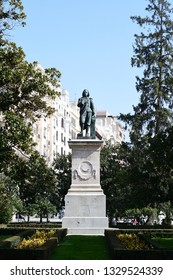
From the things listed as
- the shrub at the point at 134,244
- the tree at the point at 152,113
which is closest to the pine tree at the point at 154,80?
the tree at the point at 152,113

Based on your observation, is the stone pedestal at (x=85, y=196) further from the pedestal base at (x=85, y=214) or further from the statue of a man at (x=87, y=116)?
the statue of a man at (x=87, y=116)

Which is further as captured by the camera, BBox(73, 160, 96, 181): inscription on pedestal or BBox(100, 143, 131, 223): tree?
BBox(100, 143, 131, 223): tree

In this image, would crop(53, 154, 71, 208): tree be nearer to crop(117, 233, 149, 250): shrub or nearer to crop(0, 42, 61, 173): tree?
crop(0, 42, 61, 173): tree

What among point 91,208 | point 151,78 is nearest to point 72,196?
point 91,208

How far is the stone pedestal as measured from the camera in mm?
28906

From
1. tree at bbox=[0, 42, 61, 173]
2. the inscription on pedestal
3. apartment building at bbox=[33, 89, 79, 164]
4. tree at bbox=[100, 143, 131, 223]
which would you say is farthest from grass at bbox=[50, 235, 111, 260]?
apartment building at bbox=[33, 89, 79, 164]

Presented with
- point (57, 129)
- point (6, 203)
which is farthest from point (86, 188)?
point (57, 129)

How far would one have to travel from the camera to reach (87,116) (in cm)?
3186

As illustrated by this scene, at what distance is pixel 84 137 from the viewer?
31000 mm

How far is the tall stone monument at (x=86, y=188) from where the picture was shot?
28.9 metres

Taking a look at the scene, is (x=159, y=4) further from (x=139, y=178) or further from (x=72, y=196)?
(x=72, y=196)

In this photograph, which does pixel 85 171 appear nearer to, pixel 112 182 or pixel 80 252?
pixel 80 252

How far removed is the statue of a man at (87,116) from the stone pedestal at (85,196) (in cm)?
117

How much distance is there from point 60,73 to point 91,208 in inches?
323
